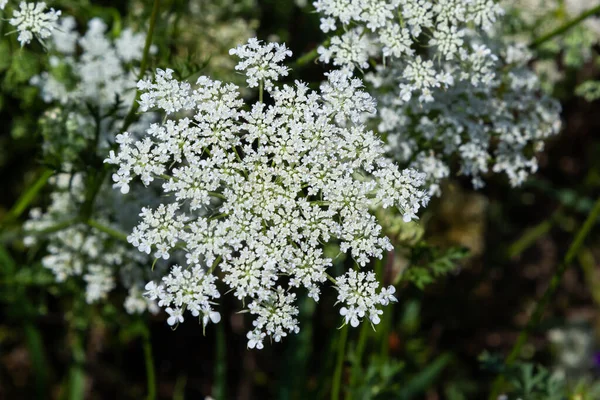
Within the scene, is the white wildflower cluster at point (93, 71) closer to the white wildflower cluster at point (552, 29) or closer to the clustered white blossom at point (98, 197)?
the clustered white blossom at point (98, 197)

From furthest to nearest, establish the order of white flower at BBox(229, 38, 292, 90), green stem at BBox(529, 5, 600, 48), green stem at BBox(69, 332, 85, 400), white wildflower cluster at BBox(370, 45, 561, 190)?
green stem at BBox(69, 332, 85, 400) → green stem at BBox(529, 5, 600, 48) → white wildflower cluster at BBox(370, 45, 561, 190) → white flower at BBox(229, 38, 292, 90)

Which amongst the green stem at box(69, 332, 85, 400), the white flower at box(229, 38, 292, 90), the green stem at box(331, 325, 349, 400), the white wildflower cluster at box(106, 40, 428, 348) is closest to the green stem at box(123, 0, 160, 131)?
the white wildflower cluster at box(106, 40, 428, 348)

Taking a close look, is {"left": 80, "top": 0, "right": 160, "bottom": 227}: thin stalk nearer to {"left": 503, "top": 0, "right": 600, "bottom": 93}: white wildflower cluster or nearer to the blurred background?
the blurred background

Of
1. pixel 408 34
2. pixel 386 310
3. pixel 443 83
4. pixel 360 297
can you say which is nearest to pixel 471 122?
pixel 443 83

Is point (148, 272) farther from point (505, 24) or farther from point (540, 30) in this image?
point (540, 30)

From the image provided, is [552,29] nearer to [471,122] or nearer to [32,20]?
[471,122]

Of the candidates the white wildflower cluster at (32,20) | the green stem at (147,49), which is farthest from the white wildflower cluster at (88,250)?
the white wildflower cluster at (32,20)
